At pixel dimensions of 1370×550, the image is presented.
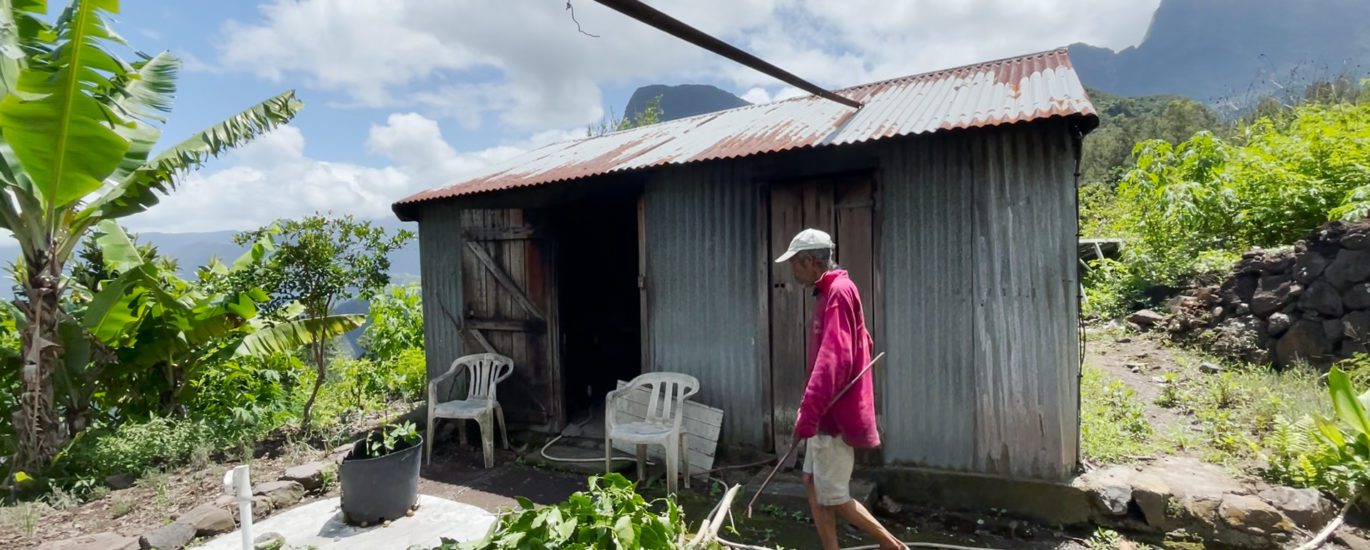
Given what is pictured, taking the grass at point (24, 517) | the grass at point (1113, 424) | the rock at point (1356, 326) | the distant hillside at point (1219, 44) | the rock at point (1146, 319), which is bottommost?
the grass at point (24, 517)

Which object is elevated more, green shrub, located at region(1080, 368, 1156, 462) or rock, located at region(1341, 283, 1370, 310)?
rock, located at region(1341, 283, 1370, 310)

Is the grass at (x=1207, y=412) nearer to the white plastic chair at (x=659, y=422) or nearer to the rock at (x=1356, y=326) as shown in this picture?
the rock at (x=1356, y=326)

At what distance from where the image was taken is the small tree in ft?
21.4

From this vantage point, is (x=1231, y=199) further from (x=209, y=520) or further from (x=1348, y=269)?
(x=209, y=520)

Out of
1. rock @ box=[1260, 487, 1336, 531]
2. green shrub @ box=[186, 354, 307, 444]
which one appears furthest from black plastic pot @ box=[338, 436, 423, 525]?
rock @ box=[1260, 487, 1336, 531]

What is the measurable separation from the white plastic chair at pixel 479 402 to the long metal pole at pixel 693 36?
165 inches

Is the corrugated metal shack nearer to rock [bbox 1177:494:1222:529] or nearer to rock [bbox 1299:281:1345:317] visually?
rock [bbox 1177:494:1222:529]

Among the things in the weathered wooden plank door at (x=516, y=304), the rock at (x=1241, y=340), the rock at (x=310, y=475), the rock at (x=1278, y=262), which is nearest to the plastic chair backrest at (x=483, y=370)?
the weathered wooden plank door at (x=516, y=304)

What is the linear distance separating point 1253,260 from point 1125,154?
23288 millimetres

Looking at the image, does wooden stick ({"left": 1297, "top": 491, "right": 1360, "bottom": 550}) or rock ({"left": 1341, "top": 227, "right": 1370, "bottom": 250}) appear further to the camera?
rock ({"left": 1341, "top": 227, "right": 1370, "bottom": 250})

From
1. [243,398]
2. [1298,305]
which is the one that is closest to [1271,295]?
[1298,305]

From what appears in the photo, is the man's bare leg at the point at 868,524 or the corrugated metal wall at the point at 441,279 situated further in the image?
the corrugated metal wall at the point at 441,279

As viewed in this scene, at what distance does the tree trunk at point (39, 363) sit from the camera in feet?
18.4

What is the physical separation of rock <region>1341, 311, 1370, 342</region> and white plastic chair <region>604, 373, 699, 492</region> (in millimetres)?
6865
